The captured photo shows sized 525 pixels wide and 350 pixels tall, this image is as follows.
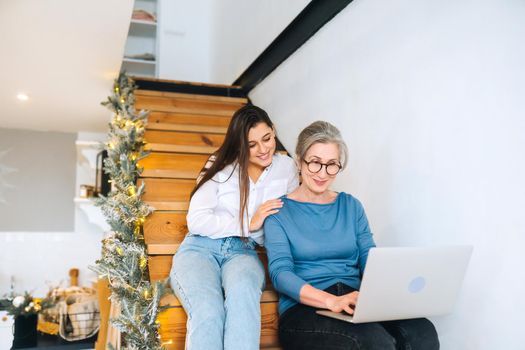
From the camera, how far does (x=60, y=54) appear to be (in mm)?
2920

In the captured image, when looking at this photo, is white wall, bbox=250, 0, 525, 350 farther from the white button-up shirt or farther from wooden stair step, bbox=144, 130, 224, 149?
wooden stair step, bbox=144, 130, 224, 149

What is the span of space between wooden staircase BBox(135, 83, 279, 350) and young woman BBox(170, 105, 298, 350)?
0.59ft

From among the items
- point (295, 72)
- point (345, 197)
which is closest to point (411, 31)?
point (345, 197)

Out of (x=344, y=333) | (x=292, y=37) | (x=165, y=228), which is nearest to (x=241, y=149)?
(x=165, y=228)

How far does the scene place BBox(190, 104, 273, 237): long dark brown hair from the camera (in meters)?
1.74

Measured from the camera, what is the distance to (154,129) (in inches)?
125

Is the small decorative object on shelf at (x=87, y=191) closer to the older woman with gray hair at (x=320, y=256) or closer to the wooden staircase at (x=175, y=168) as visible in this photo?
the wooden staircase at (x=175, y=168)

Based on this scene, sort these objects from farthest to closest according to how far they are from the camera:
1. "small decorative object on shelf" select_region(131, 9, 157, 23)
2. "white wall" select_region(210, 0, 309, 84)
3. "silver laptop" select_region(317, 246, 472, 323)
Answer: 1. "small decorative object on shelf" select_region(131, 9, 157, 23)
2. "white wall" select_region(210, 0, 309, 84)
3. "silver laptop" select_region(317, 246, 472, 323)

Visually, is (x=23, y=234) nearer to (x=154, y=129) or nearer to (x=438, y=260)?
(x=154, y=129)

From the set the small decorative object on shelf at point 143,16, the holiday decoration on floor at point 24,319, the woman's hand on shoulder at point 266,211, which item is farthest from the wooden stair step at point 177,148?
the small decorative object on shelf at point 143,16

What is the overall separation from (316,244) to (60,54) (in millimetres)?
2170

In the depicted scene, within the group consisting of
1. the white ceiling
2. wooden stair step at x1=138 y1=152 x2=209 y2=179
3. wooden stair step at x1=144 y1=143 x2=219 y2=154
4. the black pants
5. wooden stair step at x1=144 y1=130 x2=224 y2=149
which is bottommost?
the black pants

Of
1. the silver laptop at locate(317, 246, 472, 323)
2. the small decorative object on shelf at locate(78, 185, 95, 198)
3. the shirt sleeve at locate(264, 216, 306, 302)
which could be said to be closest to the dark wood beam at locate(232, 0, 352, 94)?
the shirt sleeve at locate(264, 216, 306, 302)

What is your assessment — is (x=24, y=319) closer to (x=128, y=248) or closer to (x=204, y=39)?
(x=128, y=248)
